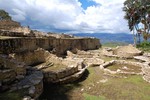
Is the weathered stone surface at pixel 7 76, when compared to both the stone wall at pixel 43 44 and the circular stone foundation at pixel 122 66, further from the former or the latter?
the circular stone foundation at pixel 122 66

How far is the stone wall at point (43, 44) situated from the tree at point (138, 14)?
31.9 feet

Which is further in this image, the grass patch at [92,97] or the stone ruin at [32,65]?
the grass patch at [92,97]

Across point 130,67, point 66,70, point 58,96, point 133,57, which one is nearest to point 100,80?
point 66,70

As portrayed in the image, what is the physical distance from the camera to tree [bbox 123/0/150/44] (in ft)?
143

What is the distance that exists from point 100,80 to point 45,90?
201 inches

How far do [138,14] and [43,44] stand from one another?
25.9 metres

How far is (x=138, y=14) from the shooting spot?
45.3 m

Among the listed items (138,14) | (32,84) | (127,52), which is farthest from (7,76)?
(138,14)

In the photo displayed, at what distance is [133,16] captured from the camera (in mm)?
45281

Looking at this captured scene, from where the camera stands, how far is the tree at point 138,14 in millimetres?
43688

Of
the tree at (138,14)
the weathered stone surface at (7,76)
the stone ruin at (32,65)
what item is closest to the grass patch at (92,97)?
the stone ruin at (32,65)

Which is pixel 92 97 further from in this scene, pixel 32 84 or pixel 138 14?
pixel 138 14

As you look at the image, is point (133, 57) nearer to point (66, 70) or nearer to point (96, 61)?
point (96, 61)

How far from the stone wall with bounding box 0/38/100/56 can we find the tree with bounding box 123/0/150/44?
9.72 meters
